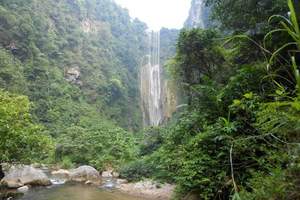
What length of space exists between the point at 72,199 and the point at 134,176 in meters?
4.42

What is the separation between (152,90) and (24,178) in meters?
25.2

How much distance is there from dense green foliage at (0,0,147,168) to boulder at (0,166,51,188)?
5164mm

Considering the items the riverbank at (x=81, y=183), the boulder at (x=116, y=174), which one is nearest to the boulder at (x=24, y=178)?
the riverbank at (x=81, y=183)

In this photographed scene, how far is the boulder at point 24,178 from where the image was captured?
11.2 m

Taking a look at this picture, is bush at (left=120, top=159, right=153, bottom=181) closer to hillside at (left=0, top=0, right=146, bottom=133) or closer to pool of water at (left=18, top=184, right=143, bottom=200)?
pool of water at (left=18, top=184, right=143, bottom=200)

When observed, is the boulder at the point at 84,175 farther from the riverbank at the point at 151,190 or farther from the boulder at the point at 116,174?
the riverbank at the point at 151,190

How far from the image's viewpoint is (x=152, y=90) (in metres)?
35.9

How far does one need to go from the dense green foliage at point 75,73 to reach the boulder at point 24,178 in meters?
5.16

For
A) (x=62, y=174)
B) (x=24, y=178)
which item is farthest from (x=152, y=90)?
(x=24, y=178)

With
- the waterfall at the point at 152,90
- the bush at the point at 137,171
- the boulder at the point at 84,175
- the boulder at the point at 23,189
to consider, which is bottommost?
the boulder at the point at 84,175

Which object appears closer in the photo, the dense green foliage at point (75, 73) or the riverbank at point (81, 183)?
the riverbank at point (81, 183)

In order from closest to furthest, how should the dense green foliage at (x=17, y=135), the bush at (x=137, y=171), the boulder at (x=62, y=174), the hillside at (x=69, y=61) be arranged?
the dense green foliage at (x=17, y=135)
the bush at (x=137, y=171)
the boulder at (x=62, y=174)
the hillside at (x=69, y=61)

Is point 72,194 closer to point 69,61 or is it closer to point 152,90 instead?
point 152,90

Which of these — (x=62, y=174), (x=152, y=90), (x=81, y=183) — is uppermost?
(x=152, y=90)
